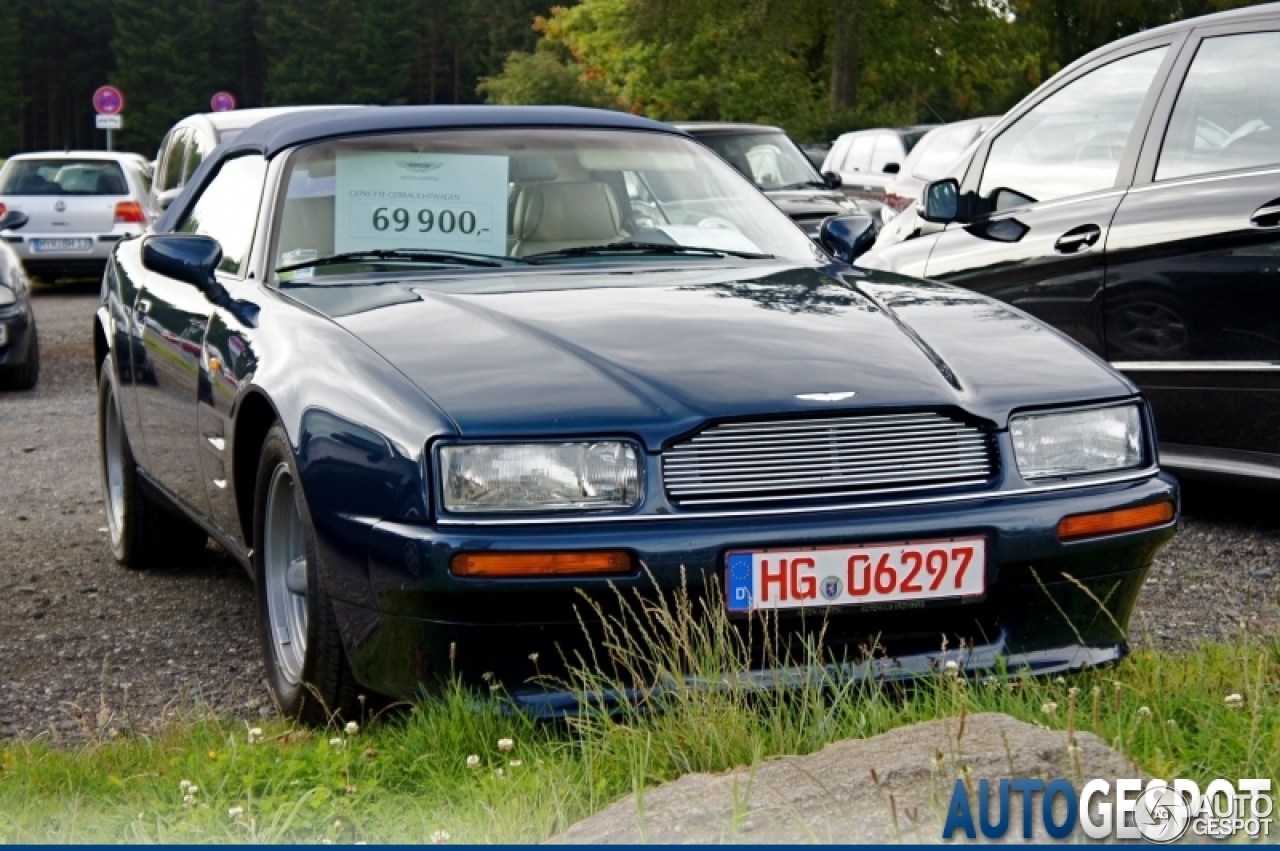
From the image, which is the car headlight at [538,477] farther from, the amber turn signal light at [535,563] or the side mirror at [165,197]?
the side mirror at [165,197]

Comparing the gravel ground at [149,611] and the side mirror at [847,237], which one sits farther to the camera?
the side mirror at [847,237]

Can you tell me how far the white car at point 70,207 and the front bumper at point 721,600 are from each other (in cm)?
1771

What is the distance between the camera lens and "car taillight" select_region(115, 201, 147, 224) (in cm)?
2125

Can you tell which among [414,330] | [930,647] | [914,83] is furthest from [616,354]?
[914,83]

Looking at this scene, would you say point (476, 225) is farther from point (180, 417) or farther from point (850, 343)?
point (850, 343)

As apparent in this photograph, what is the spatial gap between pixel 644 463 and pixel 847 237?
2.17m

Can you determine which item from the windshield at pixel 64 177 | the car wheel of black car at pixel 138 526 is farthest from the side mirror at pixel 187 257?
the windshield at pixel 64 177

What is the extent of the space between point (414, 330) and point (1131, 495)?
5.04 feet

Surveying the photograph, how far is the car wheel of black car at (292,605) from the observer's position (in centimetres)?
398

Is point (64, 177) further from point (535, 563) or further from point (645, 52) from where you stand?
point (645, 52)

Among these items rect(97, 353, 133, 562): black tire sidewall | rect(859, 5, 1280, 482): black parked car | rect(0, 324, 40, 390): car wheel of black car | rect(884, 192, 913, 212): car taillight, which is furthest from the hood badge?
rect(884, 192, 913, 212): car taillight

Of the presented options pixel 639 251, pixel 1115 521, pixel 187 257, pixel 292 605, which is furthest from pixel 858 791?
pixel 187 257

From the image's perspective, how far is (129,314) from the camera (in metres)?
6.24

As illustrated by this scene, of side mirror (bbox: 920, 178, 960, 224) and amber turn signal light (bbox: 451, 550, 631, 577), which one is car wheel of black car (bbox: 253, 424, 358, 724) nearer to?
amber turn signal light (bbox: 451, 550, 631, 577)
